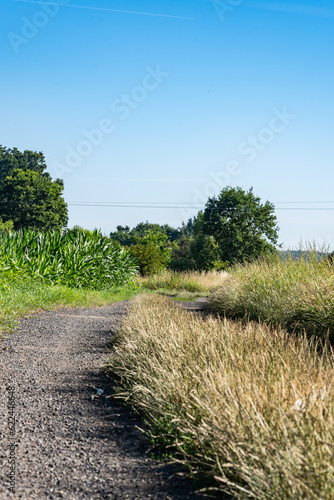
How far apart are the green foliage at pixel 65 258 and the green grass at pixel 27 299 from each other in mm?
544

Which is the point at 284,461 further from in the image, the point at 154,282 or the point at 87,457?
the point at 154,282

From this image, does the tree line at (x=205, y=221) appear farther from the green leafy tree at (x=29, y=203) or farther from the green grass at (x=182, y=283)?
the green grass at (x=182, y=283)

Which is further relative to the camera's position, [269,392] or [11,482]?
[269,392]

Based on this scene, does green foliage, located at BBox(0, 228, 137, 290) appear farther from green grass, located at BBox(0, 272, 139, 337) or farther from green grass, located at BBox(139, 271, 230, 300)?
green grass, located at BBox(139, 271, 230, 300)

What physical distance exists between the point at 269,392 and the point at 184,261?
134 ft

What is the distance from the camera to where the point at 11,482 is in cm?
227

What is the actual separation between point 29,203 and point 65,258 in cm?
3722

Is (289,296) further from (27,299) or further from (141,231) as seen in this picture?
(141,231)

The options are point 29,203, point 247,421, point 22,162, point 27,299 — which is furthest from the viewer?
point 22,162

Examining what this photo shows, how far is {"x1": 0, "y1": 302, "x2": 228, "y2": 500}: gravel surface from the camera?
2221 mm

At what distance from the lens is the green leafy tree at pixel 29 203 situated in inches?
1889

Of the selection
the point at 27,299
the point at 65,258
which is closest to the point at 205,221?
the point at 65,258

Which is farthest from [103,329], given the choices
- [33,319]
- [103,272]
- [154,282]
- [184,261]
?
[184,261]

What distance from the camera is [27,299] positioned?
875 cm
